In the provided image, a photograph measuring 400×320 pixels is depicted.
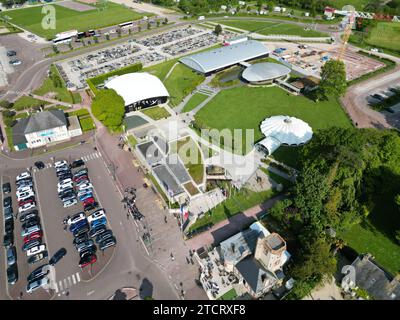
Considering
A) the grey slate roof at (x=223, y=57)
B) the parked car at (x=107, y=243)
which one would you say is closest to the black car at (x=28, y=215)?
the parked car at (x=107, y=243)

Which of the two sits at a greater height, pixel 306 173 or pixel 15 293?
pixel 306 173

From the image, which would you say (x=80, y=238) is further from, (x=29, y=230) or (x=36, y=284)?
(x=29, y=230)

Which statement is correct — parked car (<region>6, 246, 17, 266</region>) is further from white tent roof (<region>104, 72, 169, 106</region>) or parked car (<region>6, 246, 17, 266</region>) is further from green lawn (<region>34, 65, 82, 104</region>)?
green lawn (<region>34, 65, 82, 104</region>)

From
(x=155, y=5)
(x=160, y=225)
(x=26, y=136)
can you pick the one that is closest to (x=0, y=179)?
(x=26, y=136)

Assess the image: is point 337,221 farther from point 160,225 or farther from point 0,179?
point 0,179

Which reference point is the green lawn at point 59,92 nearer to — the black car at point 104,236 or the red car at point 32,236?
the red car at point 32,236

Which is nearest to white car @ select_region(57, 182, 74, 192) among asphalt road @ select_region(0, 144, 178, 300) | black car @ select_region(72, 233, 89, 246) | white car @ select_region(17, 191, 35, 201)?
asphalt road @ select_region(0, 144, 178, 300)
